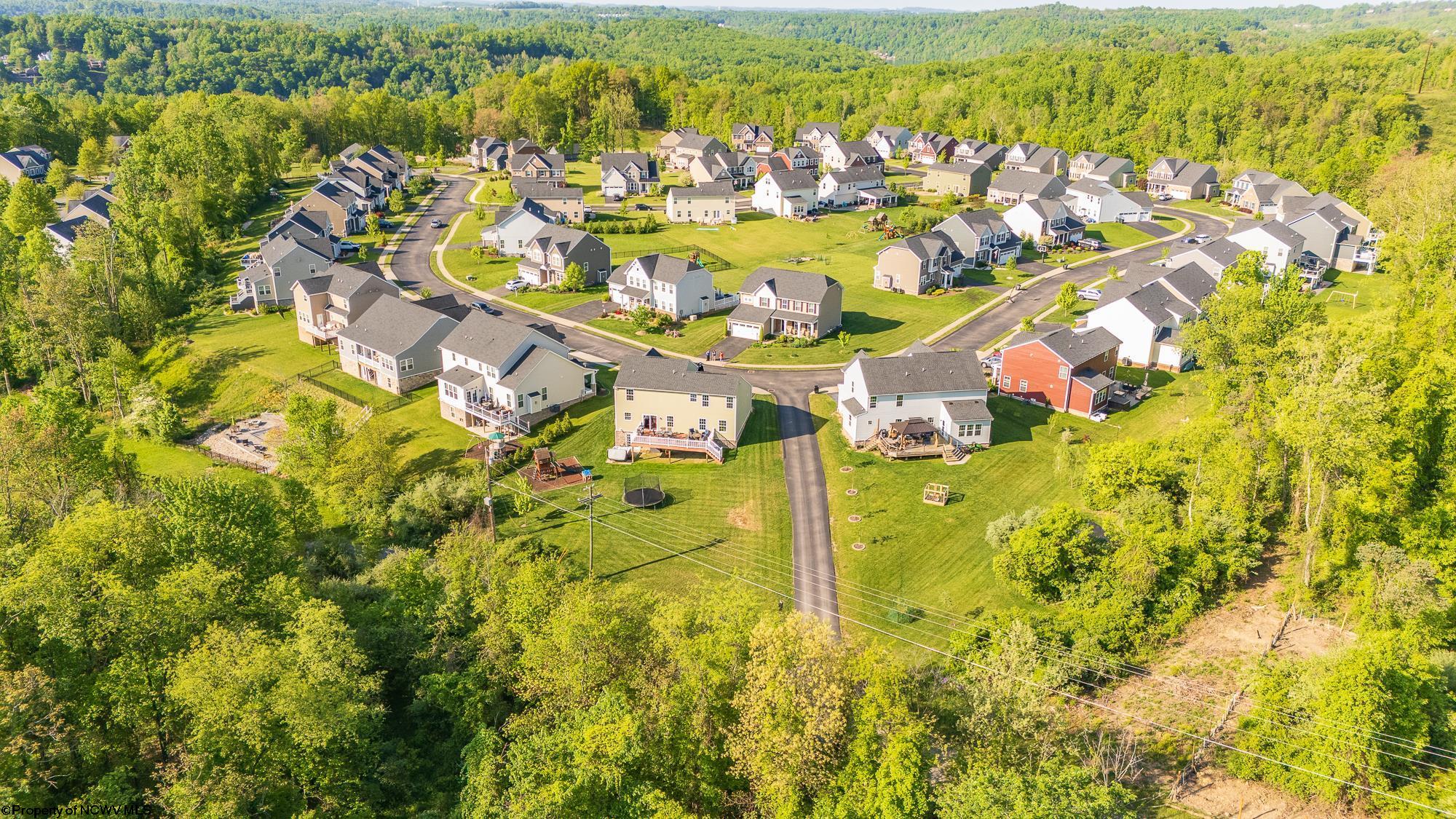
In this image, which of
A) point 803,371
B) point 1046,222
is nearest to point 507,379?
point 803,371

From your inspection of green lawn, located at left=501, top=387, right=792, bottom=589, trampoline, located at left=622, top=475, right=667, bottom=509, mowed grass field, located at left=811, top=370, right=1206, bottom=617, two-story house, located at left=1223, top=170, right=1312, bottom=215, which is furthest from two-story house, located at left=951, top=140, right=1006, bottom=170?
trampoline, located at left=622, top=475, right=667, bottom=509

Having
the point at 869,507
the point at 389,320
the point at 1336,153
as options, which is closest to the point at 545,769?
the point at 869,507

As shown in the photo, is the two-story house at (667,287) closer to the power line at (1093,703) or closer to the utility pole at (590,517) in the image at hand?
the utility pole at (590,517)

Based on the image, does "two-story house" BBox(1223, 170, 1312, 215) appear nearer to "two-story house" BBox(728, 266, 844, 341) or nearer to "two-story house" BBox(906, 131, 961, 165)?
"two-story house" BBox(906, 131, 961, 165)

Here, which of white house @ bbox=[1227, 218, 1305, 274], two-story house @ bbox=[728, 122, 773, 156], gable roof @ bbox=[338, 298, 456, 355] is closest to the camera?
gable roof @ bbox=[338, 298, 456, 355]

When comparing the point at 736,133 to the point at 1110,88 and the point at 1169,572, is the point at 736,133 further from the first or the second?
the point at 1169,572

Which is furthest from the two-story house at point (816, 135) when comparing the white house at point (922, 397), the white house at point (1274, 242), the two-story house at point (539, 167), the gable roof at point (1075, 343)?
the white house at point (922, 397)
